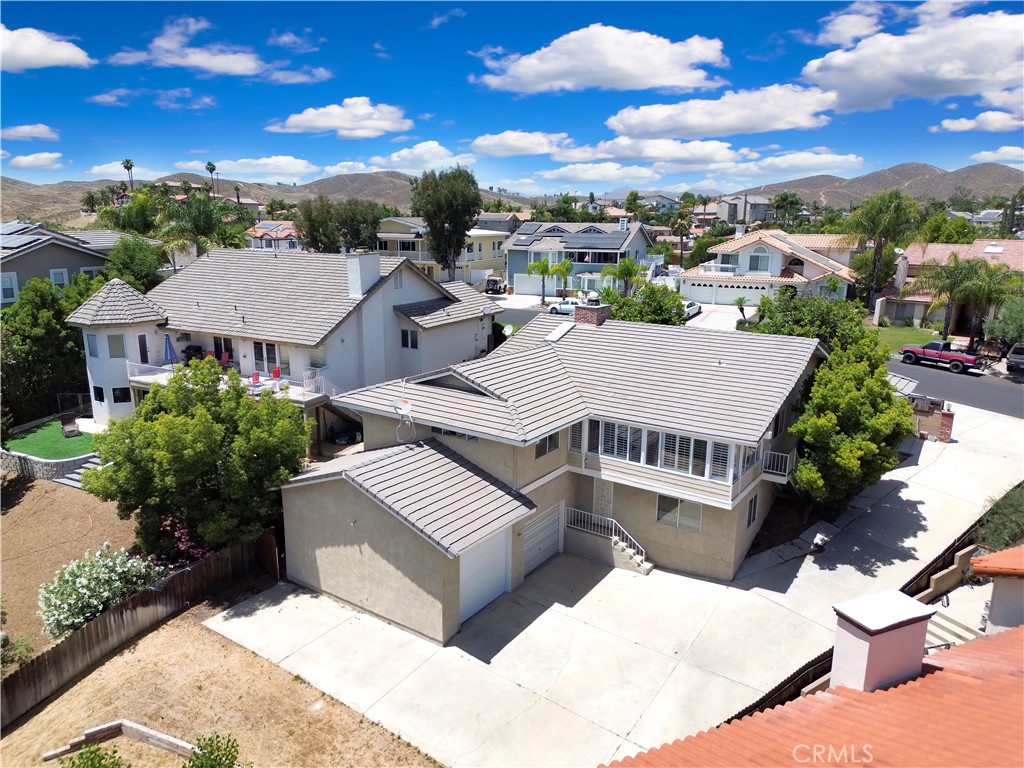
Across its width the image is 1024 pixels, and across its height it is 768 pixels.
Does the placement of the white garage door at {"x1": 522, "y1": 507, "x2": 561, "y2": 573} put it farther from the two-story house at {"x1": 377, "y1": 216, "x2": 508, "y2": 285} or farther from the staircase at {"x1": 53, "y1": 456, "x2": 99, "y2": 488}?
the two-story house at {"x1": 377, "y1": 216, "x2": 508, "y2": 285}

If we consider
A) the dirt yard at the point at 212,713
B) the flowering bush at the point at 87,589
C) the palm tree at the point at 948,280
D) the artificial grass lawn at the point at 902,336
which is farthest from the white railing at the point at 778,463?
the palm tree at the point at 948,280

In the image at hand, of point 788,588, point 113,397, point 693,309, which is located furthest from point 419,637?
point 693,309

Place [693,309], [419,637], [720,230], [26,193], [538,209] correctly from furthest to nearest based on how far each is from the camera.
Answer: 1. [26,193]
2. [538,209]
3. [720,230]
4. [693,309]
5. [419,637]

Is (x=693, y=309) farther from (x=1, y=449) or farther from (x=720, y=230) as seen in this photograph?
(x=720, y=230)

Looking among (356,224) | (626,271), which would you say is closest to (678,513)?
(626,271)

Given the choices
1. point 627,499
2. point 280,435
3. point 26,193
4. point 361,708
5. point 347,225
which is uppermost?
point 26,193

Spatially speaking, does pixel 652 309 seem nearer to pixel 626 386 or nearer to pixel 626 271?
pixel 626 386

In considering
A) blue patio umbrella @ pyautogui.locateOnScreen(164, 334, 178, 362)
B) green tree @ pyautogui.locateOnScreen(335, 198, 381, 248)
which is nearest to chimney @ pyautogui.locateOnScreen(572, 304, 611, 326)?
blue patio umbrella @ pyautogui.locateOnScreen(164, 334, 178, 362)
